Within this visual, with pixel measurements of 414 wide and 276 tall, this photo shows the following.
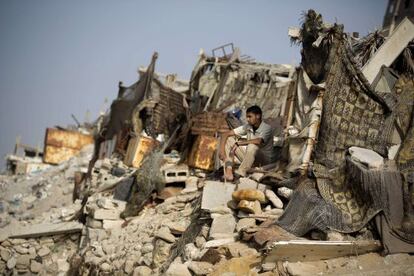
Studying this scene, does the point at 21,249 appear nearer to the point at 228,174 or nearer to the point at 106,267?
the point at 106,267

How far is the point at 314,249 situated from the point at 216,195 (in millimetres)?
2054

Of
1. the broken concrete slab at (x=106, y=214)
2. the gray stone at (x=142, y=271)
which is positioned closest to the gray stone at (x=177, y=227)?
the gray stone at (x=142, y=271)

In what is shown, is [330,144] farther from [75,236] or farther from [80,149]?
[80,149]

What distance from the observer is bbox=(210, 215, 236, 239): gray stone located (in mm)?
4605

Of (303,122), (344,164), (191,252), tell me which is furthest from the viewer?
(303,122)

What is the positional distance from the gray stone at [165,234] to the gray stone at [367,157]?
Result: 2.77 m

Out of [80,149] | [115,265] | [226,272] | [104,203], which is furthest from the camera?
[80,149]

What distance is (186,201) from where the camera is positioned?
675cm

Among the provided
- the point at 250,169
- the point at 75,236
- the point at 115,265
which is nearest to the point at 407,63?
the point at 250,169

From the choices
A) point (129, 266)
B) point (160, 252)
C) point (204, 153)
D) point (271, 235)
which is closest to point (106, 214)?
point (129, 266)

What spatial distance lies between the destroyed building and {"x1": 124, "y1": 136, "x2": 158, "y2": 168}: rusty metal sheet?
2.28 feet

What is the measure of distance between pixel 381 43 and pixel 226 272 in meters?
4.47

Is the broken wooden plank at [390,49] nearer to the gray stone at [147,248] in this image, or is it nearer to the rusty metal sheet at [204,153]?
the rusty metal sheet at [204,153]

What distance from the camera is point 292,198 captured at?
4.56 meters
